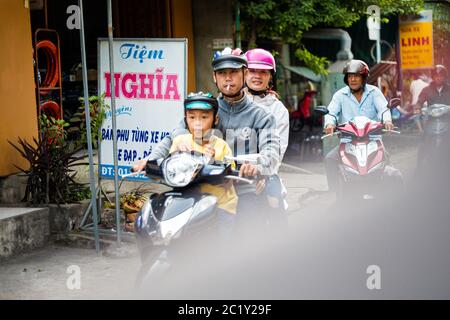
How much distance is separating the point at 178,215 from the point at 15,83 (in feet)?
14.0

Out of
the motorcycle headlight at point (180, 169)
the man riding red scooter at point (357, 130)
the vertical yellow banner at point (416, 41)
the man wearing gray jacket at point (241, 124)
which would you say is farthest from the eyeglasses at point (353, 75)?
the vertical yellow banner at point (416, 41)

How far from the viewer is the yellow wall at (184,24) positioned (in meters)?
11.3

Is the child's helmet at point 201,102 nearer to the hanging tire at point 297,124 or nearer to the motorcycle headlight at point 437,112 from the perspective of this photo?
the motorcycle headlight at point 437,112

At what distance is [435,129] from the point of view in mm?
10297

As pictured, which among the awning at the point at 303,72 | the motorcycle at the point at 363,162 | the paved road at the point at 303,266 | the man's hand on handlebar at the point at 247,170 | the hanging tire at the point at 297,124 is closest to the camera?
the man's hand on handlebar at the point at 247,170

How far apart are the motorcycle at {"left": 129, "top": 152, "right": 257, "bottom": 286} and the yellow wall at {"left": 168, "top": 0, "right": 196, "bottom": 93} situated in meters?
7.12

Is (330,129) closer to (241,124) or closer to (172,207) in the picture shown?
(241,124)

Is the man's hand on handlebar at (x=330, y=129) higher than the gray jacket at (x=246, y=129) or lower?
lower

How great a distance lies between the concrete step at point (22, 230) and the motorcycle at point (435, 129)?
18.6 ft

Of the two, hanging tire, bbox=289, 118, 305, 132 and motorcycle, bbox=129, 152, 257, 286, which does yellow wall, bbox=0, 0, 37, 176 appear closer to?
motorcycle, bbox=129, 152, 257, 286

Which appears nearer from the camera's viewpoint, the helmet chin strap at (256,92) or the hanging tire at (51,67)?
the helmet chin strap at (256,92)

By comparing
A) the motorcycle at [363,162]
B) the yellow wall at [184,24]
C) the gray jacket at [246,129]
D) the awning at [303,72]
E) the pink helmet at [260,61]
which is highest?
the yellow wall at [184,24]

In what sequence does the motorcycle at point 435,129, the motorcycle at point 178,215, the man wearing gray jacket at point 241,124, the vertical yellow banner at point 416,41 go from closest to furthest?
the motorcycle at point 178,215 < the man wearing gray jacket at point 241,124 < the motorcycle at point 435,129 < the vertical yellow banner at point 416,41
